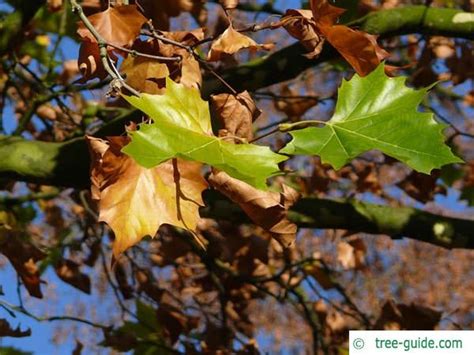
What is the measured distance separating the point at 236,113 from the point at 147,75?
0.54ft

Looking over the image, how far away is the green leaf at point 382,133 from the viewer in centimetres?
105

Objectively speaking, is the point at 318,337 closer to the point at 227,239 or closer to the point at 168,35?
the point at 227,239

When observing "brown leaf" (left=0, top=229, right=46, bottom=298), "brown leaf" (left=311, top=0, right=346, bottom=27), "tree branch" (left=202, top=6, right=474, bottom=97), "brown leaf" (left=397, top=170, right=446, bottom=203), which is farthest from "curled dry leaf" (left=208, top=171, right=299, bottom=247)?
"brown leaf" (left=397, top=170, right=446, bottom=203)

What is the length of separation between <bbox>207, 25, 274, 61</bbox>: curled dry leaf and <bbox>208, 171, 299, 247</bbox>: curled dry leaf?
21cm

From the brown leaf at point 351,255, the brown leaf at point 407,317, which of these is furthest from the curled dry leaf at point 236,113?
the brown leaf at point 351,255

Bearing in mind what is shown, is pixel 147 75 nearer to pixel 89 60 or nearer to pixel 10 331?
pixel 89 60

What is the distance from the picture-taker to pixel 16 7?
2.33m

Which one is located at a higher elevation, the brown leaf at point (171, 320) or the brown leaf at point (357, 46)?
the brown leaf at point (357, 46)

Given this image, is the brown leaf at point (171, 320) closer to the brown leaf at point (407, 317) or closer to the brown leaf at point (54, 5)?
the brown leaf at point (407, 317)

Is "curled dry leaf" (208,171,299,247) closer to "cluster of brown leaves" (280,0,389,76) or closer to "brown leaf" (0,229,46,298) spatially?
"cluster of brown leaves" (280,0,389,76)

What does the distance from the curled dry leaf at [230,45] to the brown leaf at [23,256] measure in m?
0.98

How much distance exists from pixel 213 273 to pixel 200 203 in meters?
1.84

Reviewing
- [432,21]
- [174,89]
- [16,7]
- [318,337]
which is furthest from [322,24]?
[318,337]

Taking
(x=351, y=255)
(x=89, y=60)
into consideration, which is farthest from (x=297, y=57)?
(x=351, y=255)
